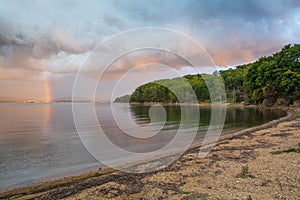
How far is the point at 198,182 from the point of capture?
766 cm

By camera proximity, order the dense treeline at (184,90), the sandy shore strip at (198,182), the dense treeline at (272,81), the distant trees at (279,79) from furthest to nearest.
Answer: the dense treeline at (184,90)
the dense treeline at (272,81)
the distant trees at (279,79)
the sandy shore strip at (198,182)

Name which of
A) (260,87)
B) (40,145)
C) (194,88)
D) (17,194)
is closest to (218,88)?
(194,88)

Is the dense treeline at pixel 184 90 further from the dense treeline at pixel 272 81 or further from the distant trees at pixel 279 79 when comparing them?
the distant trees at pixel 279 79

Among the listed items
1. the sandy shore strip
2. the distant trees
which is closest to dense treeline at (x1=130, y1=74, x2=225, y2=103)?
the distant trees

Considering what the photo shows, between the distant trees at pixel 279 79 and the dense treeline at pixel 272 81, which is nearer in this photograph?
the distant trees at pixel 279 79

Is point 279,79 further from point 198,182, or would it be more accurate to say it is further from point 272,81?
point 198,182

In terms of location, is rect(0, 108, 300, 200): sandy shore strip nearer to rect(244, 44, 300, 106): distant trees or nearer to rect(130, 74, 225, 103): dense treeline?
rect(244, 44, 300, 106): distant trees

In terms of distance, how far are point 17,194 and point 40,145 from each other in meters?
10.1

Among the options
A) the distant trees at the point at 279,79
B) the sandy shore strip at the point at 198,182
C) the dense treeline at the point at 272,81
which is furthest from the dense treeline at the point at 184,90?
the sandy shore strip at the point at 198,182

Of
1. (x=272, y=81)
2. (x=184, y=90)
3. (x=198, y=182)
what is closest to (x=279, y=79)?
(x=272, y=81)

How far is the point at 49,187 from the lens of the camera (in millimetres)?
9000

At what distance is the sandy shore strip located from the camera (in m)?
6.55

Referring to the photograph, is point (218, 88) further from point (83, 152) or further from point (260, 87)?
point (83, 152)

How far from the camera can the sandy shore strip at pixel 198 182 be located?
21.5ft
